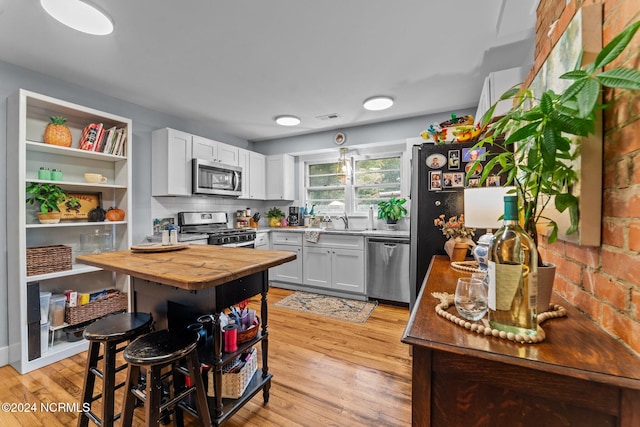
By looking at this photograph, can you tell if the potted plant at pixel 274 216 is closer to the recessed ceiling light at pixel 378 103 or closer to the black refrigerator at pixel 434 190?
the recessed ceiling light at pixel 378 103

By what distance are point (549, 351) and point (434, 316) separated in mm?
288

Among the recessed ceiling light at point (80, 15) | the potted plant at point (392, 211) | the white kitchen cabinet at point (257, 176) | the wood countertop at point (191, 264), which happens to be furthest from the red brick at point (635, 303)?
the white kitchen cabinet at point (257, 176)

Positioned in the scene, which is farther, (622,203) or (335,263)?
(335,263)

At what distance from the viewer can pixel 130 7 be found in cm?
166

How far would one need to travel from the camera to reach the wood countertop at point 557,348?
57 cm

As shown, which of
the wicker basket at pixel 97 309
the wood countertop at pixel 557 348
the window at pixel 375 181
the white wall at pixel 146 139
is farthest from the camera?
the window at pixel 375 181

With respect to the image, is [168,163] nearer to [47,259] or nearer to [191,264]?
[47,259]

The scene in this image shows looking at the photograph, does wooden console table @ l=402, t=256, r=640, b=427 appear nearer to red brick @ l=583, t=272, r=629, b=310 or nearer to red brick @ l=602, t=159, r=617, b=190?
red brick @ l=583, t=272, r=629, b=310

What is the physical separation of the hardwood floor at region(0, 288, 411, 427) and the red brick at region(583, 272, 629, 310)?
48.9 inches

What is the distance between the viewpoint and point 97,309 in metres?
2.53

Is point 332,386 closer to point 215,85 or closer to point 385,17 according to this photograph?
point 385,17

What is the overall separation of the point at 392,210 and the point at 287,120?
1890 mm

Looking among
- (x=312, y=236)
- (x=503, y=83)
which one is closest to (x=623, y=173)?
(x=503, y=83)

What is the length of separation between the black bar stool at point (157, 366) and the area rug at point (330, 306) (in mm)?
1903
